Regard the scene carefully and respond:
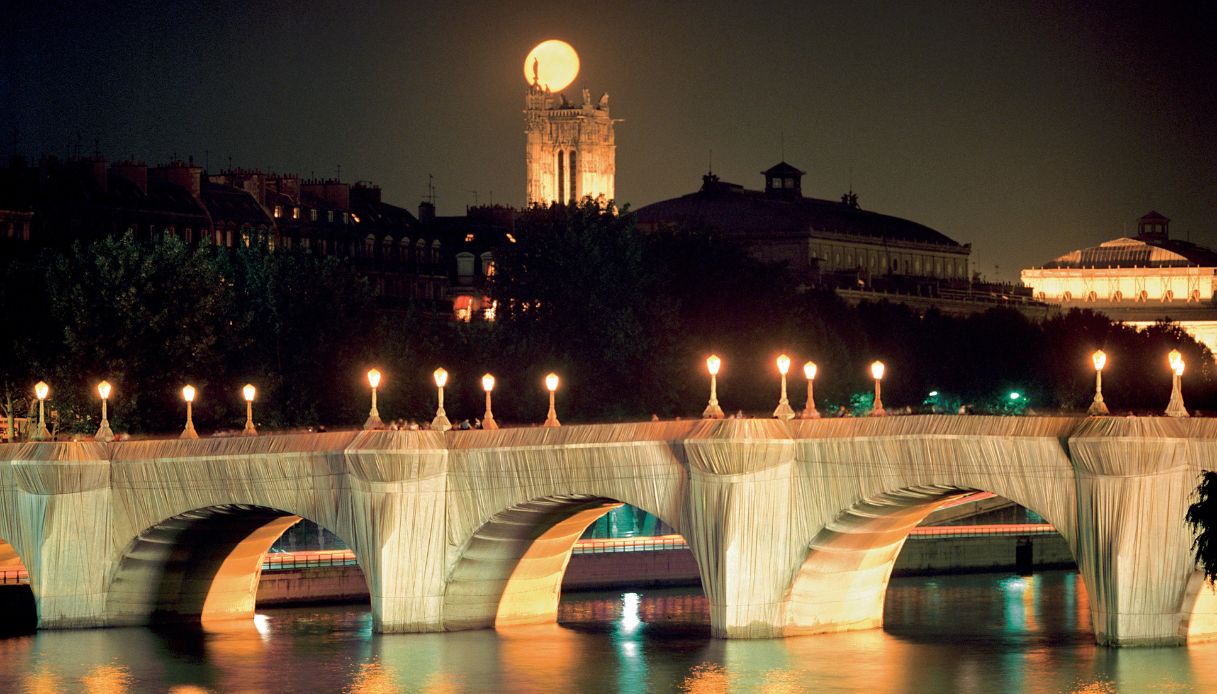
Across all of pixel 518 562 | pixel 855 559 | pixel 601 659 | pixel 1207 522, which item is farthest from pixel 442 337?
pixel 1207 522

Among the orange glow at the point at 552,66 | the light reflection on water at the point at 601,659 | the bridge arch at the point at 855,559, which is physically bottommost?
the light reflection on water at the point at 601,659

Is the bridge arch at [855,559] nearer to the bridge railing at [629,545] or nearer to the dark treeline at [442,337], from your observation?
the bridge railing at [629,545]

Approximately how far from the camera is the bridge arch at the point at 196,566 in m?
Result: 79.9

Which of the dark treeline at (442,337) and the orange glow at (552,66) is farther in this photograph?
the orange glow at (552,66)

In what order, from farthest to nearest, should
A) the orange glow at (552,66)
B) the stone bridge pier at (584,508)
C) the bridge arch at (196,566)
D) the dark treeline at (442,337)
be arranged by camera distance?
the orange glow at (552,66), the dark treeline at (442,337), the bridge arch at (196,566), the stone bridge pier at (584,508)

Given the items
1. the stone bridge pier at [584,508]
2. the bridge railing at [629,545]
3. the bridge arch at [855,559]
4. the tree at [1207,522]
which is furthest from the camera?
the bridge railing at [629,545]

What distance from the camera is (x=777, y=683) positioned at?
2618 inches

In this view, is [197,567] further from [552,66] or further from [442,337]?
[552,66]

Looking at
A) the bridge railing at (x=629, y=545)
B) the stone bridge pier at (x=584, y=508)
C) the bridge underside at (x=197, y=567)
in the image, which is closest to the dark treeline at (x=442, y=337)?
the bridge railing at (x=629, y=545)

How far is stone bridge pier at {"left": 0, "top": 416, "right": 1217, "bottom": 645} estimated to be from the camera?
65125mm

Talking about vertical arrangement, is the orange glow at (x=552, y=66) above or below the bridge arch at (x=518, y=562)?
above

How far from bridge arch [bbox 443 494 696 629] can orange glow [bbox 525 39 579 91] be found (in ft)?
360

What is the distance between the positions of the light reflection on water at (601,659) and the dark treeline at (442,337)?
15.9m

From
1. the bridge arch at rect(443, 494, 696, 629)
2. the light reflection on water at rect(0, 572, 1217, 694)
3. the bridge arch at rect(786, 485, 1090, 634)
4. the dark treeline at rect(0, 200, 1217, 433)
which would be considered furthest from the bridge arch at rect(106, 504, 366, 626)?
the dark treeline at rect(0, 200, 1217, 433)
